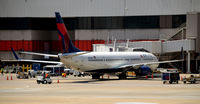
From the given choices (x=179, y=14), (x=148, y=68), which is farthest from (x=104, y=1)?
(x=148, y=68)

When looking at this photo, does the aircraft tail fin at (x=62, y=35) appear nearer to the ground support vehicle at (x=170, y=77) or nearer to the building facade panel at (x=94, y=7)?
the ground support vehicle at (x=170, y=77)

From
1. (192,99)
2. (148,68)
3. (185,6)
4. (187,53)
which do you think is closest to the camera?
(192,99)

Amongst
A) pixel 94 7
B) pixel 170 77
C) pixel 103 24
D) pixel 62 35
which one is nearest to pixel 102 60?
pixel 62 35

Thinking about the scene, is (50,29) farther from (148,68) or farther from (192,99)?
(192,99)

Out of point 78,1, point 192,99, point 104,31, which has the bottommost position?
point 192,99

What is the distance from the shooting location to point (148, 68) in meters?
74.9

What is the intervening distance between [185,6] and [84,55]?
41.3 metres

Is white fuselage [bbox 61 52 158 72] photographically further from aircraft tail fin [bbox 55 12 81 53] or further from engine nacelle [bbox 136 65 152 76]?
engine nacelle [bbox 136 65 152 76]

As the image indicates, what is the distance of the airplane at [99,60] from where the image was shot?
64.5m

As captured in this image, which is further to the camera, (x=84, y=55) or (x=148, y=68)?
(x=148, y=68)

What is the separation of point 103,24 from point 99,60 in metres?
37.0

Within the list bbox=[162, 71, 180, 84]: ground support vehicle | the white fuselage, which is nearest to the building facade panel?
the white fuselage

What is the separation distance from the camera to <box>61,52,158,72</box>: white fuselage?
2621 inches

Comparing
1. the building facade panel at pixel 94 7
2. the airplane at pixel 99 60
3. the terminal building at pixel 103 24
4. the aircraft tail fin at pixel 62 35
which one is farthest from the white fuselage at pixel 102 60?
the building facade panel at pixel 94 7
